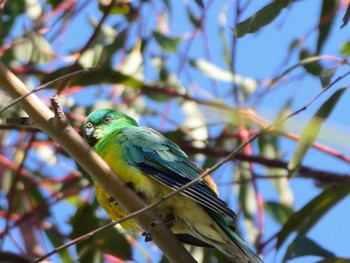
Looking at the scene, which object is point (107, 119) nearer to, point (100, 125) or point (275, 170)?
point (100, 125)

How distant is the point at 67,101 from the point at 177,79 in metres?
0.66

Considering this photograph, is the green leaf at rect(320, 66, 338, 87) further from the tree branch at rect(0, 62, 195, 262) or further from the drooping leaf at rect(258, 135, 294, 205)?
the drooping leaf at rect(258, 135, 294, 205)

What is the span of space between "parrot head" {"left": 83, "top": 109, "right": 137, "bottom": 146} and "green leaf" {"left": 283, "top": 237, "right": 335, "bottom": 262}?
0.79 meters

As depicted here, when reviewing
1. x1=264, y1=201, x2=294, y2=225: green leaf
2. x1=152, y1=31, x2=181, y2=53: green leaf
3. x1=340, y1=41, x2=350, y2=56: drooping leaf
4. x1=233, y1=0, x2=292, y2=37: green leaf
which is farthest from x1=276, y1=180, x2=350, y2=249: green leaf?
x1=152, y1=31, x2=181, y2=53: green leaf

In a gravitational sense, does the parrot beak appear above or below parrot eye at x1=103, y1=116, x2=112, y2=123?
below

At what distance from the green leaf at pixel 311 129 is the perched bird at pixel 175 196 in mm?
308

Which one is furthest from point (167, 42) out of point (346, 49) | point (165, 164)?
point (165, 164)

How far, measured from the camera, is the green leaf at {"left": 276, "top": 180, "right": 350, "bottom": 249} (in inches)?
114

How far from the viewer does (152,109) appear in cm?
441

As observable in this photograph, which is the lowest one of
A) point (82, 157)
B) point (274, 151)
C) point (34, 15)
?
point (82, 157)

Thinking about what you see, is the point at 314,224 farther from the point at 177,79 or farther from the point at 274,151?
the point at 177,79

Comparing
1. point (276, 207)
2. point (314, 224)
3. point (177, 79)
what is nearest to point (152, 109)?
point (177, 79)

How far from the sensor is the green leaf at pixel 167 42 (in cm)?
411

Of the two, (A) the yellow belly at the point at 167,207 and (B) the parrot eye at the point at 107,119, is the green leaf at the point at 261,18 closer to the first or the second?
(A) the yellow belly at the point at 167,207
